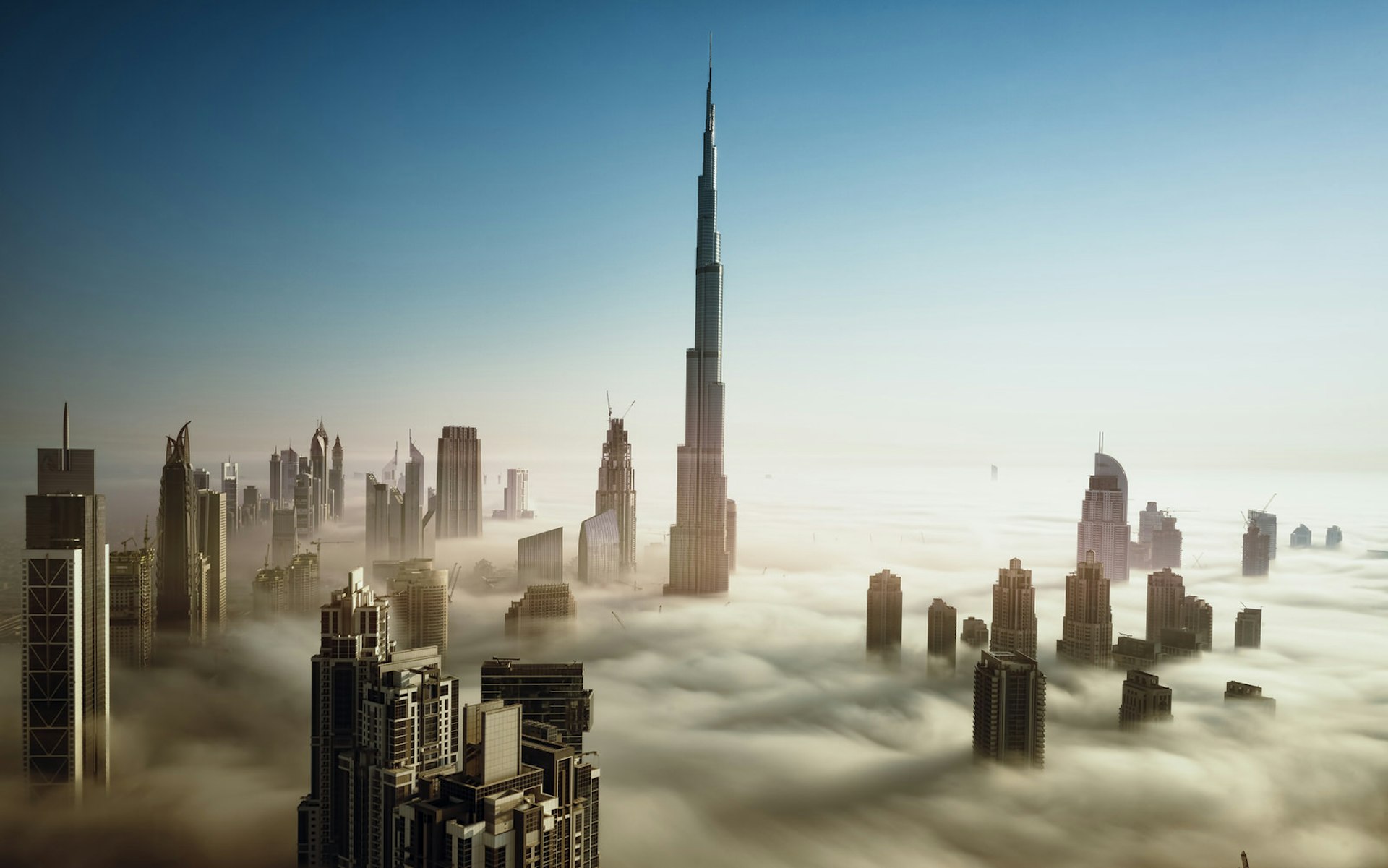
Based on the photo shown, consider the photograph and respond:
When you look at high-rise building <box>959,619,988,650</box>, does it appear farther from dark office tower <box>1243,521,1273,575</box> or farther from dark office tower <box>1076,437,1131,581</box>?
dark office tower <box>1243,521,1273,575</box>

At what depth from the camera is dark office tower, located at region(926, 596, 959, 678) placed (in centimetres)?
1548

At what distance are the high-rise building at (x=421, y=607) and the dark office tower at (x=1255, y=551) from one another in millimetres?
16444

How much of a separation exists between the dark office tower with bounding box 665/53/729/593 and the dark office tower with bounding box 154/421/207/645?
11243 millimetres

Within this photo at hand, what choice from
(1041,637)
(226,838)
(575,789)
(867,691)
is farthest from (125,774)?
(1041,637)

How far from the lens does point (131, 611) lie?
12102 millimetres

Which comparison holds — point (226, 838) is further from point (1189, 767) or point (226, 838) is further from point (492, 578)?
point (1189, 767)

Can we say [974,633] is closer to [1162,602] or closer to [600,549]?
[1162,602]

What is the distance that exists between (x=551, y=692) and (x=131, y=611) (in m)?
7.52

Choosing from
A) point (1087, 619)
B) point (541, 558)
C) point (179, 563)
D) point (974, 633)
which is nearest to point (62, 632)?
point (179, 563)

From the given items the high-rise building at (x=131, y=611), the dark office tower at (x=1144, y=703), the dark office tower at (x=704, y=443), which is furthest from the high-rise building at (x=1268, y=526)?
the high-rise building at (x=131, y=611)

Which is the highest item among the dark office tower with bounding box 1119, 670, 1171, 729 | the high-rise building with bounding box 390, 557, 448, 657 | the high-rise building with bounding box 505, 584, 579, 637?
the high-rise building with bounding box 390, 557, 448, 657

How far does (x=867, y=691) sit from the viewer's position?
13.5m

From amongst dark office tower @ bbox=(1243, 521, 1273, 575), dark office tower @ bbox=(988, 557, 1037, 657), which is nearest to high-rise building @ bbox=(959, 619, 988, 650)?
dark office tower @ bbox=(988, 557, 1037, 657)

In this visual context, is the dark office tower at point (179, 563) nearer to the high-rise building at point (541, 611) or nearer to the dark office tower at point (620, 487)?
the high-rise building at point (541, 611)
